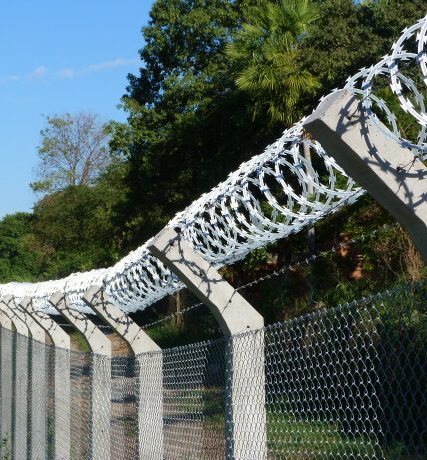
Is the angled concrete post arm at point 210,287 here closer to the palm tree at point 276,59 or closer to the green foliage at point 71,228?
the palm tree at point 276,59

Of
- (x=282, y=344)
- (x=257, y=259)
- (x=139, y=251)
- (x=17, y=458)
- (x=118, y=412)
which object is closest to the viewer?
(x=282, y=344)

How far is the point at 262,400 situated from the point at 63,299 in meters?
4.50

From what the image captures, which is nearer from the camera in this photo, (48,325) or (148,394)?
(148,394)

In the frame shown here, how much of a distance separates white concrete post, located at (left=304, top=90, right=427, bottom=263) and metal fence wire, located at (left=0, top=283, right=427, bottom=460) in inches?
8.6

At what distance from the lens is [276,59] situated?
18328 millimetres

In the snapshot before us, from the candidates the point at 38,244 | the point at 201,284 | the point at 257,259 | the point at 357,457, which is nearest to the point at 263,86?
the point at 257,259

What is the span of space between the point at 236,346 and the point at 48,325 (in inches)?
219

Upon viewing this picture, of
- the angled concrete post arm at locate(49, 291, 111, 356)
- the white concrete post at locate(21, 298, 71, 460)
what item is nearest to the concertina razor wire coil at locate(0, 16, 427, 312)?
the angled concrete post arm at locate(49, 291, 111, 356)

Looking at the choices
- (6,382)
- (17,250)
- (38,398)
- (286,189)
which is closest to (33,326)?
(38,398)

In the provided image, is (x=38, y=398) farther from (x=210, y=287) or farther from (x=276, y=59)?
(x=276, y=59)

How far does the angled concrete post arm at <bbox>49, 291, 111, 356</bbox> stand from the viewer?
7824mm

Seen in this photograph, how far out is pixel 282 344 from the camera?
136 inches

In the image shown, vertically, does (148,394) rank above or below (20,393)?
below

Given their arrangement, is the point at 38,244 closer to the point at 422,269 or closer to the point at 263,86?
the point at 263,86
